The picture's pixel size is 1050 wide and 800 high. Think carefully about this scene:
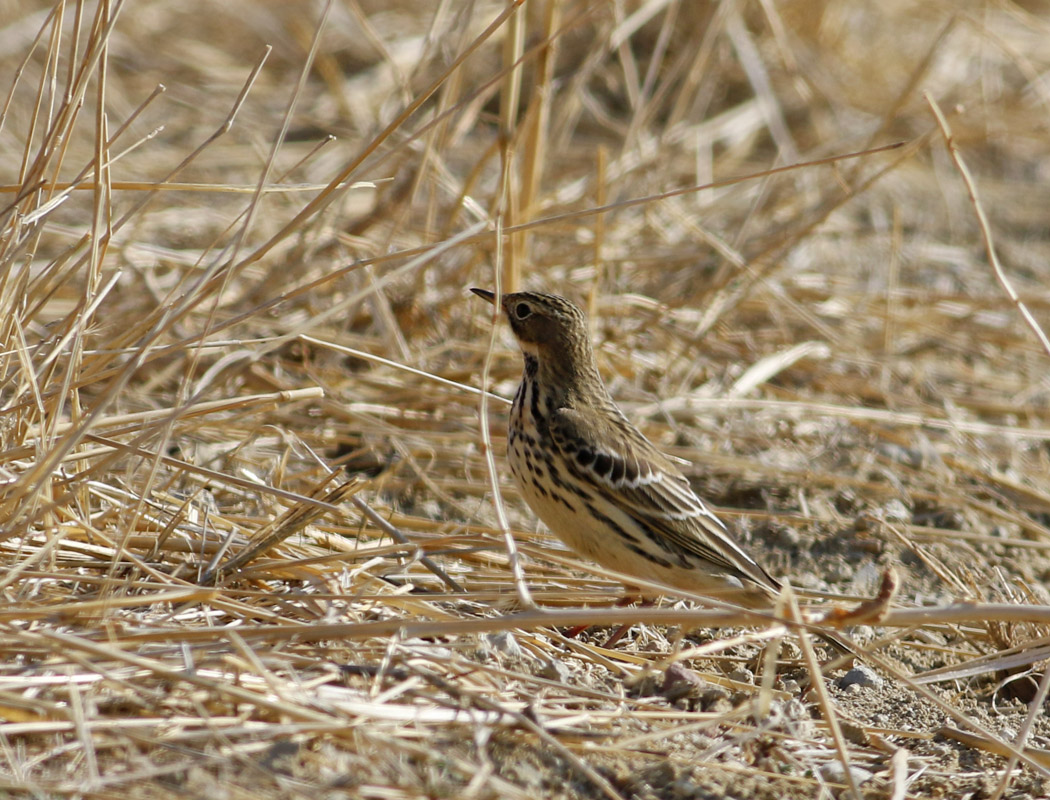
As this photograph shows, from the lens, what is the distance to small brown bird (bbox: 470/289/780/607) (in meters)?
4.21

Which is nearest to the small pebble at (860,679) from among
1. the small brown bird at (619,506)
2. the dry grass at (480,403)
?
the dry grass at (480,403)

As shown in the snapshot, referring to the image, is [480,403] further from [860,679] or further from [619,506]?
[860,679]

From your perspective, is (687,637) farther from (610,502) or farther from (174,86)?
(174,86)

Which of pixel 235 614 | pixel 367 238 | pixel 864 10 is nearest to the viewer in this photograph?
pixel 235 614

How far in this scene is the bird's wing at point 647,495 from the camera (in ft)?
13.9

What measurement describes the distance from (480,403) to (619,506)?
640 mm

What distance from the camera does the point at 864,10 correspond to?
35.9 feet

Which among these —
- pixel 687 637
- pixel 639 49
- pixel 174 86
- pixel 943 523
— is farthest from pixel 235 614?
pixel 639 49

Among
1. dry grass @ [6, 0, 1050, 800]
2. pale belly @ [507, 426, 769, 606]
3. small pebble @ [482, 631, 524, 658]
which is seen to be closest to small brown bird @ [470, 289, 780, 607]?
pale belly @ [507, 426, 769, 606]

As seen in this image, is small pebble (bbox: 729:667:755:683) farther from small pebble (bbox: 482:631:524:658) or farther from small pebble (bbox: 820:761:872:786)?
small pebble (bbox: 482:631:524:658)

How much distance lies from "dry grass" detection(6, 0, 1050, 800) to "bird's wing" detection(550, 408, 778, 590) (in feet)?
0.88

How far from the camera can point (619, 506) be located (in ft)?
14.0

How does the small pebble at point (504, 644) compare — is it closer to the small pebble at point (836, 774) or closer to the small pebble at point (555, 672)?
the small pebble at point (555, 672)

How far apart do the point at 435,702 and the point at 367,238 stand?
3918 millimetres
